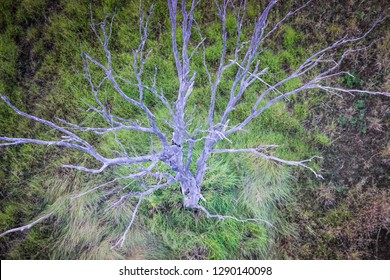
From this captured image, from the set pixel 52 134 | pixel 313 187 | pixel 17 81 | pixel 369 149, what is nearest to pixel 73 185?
pixel 52 134

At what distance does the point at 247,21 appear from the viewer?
3.03m

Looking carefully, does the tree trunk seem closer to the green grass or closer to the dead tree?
the dead tree

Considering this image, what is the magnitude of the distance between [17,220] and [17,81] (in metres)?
1.23

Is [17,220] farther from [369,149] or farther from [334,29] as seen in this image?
[334,29]

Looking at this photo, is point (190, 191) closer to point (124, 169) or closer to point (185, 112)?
point (185, 112)

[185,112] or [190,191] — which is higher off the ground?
[185,112]

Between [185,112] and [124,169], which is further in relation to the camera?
[124,169]

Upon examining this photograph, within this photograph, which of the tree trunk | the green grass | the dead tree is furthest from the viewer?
the green grass

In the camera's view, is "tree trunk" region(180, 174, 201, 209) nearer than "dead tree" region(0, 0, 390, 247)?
No

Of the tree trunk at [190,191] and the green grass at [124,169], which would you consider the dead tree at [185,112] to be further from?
the green grass at [124,169]

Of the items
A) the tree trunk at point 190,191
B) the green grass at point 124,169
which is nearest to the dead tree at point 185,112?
the tree trunk at point 190,191

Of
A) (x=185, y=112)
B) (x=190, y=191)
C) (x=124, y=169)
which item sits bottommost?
(x=124, y=169)

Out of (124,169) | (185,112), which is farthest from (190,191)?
(124,169)

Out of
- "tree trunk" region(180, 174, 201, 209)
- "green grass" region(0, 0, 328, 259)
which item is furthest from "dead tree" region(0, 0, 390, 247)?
"green grass" region(0, 0, 328, 259)
